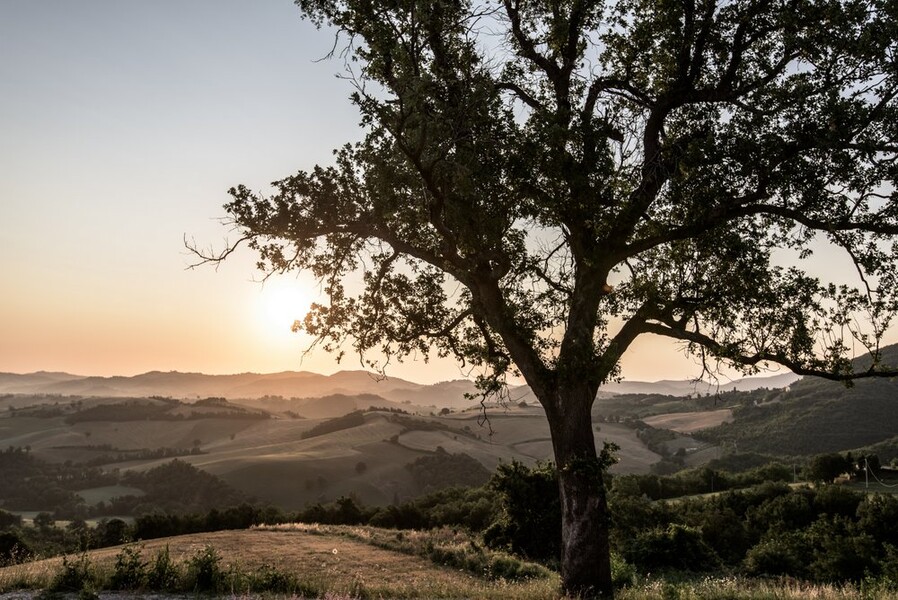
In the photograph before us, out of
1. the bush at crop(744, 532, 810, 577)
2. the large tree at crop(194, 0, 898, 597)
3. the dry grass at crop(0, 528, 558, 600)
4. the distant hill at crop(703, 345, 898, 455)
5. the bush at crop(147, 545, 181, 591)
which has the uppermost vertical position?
the large tree at crop(194, 0, 898, 597)

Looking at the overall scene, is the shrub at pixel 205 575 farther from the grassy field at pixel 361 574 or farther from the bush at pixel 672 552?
the bush at pixel 672 552

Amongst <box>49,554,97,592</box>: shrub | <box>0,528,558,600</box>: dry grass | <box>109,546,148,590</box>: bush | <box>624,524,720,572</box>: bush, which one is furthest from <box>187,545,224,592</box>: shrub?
<box>624,524,720,572</box>: bush

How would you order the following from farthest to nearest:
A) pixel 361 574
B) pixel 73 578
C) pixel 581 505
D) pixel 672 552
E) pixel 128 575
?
pixel 672 552 < pixel 361 574 < pixel 581 505 < pixel 128 575 < pixel 73 578

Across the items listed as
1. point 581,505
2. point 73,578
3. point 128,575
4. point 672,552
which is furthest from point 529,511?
point 73,578

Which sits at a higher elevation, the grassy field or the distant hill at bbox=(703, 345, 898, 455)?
the grassy field

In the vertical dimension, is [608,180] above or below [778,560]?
above

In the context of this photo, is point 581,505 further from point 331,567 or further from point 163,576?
point 331,567

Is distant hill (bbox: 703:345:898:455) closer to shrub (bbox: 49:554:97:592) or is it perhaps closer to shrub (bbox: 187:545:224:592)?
shrub (bbox: 187:545:224:592)

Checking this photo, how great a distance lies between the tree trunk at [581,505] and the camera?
1251cm

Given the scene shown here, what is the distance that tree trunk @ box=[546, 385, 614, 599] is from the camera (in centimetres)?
1251

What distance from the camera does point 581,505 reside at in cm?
1281

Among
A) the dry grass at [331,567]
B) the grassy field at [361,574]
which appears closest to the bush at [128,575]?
the grassy field at [361,574]

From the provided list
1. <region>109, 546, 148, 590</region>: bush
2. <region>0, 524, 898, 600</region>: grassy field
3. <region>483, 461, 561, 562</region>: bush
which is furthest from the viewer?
<region>483, 461, 561, 562</region>: bush

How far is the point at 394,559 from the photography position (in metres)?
26.5
